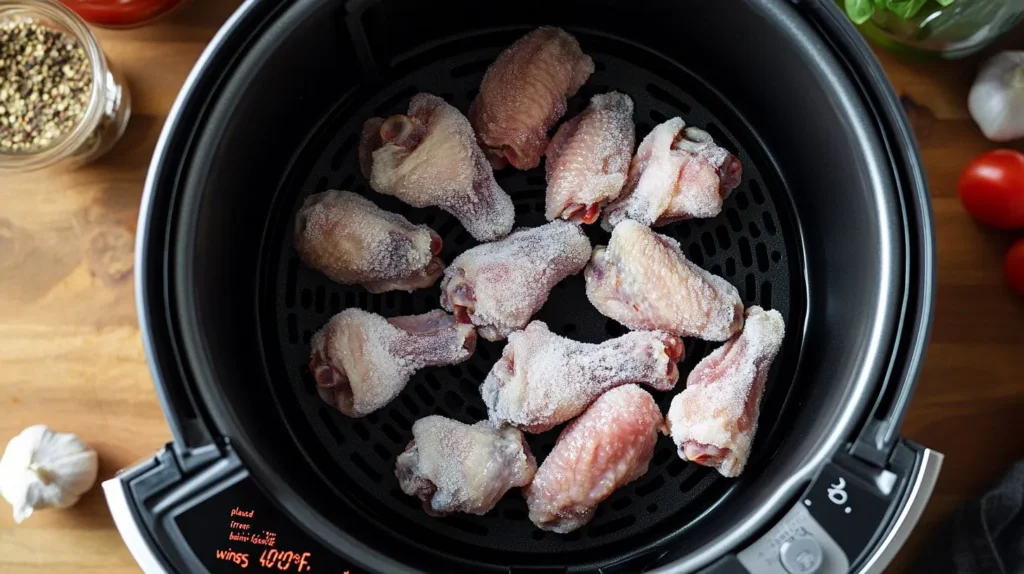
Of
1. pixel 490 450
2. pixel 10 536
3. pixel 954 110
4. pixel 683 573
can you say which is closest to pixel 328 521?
pixel 490 450

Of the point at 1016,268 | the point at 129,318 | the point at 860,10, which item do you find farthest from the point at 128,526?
the point at 1016,268

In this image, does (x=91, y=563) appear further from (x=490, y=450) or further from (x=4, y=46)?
(x=4, y=46)

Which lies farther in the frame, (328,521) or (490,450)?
(490,450)

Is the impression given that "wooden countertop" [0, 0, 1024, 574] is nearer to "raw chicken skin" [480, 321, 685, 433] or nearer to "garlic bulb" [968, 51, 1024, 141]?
"garlic bulb" [968, 51, 1024, 141]

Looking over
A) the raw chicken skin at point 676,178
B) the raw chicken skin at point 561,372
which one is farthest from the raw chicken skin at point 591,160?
the raw chicken skin at point 561,372

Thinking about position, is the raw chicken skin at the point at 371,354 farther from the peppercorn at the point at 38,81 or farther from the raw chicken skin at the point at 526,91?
the peppercorn at the point at 38,81

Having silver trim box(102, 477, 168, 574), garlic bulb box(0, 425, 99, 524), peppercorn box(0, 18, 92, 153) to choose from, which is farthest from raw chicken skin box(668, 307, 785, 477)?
peppercorn box(0, 18, 92, 153)

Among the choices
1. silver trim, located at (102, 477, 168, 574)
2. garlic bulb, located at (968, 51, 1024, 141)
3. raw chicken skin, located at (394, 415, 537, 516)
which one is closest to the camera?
silver trim, located at (102, 477, 168, 574)
